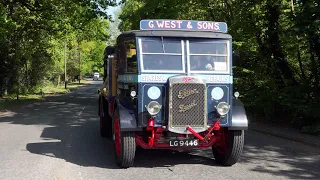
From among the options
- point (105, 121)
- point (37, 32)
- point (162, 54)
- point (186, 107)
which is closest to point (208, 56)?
point (162, 54)

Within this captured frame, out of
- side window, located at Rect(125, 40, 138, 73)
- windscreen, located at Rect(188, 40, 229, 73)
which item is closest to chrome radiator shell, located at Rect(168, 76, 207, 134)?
windscreen, located at Rect(188, 40, 229, 73)

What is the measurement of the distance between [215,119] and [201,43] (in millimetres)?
1421

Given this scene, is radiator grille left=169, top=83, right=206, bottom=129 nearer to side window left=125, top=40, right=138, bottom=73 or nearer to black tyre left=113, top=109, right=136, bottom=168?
black tyre left=113, top=109, right=136, bottom=168

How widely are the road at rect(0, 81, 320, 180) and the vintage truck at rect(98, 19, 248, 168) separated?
0.41m

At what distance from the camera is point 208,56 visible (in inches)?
276

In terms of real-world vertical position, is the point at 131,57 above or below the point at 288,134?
above

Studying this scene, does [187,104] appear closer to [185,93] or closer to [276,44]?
[185,93]

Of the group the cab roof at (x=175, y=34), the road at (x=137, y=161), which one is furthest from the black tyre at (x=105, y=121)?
the cab roof at (x=175, y=34)

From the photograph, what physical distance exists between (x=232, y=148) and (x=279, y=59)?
291 inches

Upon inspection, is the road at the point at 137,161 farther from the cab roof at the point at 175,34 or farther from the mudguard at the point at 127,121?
the cab roof at the point at 175,34

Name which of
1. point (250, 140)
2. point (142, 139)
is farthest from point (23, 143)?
point (250, 140)

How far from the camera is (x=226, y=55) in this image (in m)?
7.05

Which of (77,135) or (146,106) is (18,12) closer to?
(77,135)

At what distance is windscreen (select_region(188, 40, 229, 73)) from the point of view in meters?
6.92
